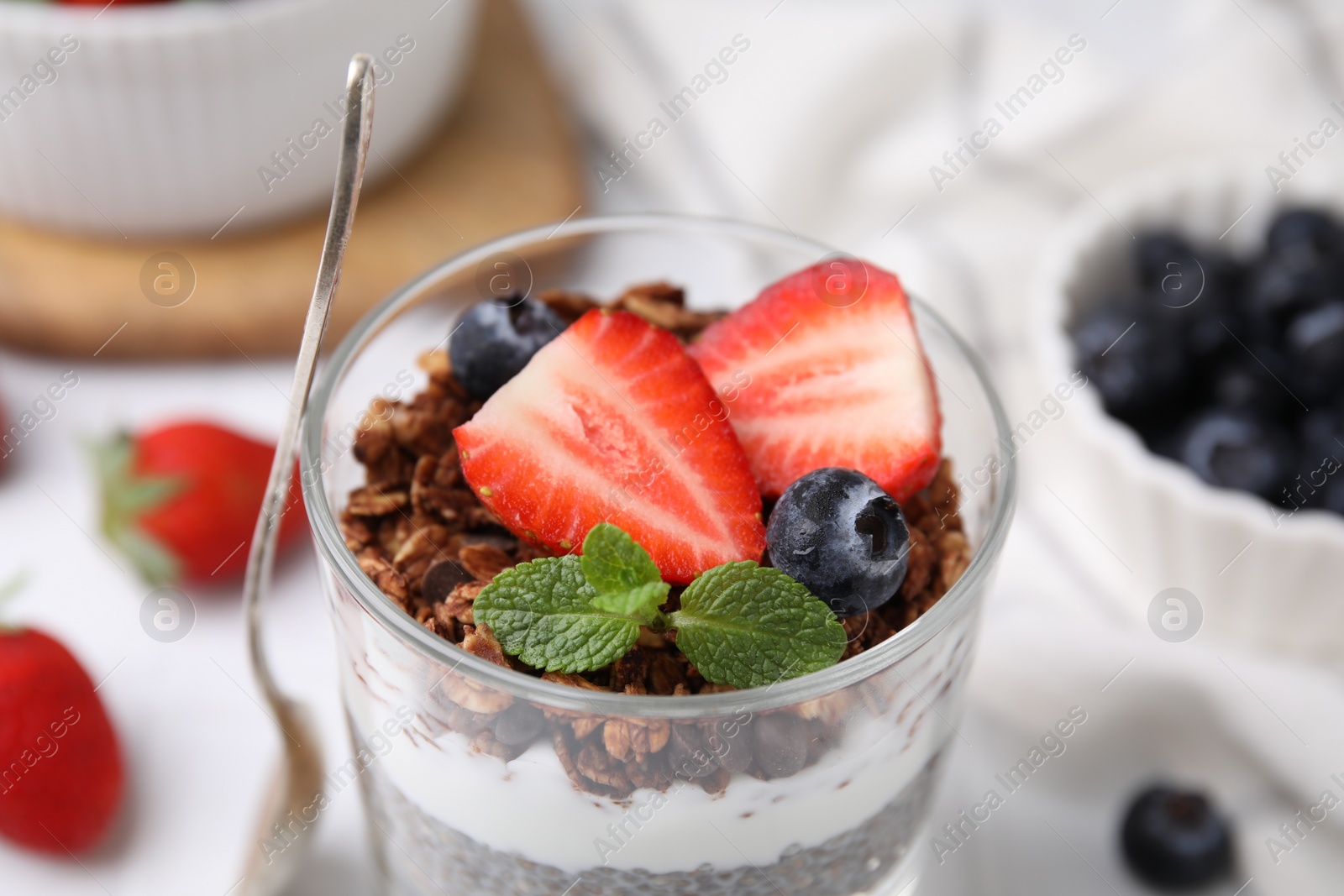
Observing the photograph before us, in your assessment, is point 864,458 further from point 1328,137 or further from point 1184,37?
point 1184,37

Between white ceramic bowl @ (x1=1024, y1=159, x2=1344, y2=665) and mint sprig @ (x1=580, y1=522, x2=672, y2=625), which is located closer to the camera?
mint sprig @ (x1=580, y1=522, x2=672, y2=625)

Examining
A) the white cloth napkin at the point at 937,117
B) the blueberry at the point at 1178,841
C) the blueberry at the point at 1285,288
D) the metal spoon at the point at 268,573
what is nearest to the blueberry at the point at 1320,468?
the blueberry at the point at 1285,288

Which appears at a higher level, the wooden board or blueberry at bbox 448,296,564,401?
blueberry at bbox 448,296,564,401

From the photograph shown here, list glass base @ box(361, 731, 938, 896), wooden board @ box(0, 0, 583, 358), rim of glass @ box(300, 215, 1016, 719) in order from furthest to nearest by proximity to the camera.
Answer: wooden board @ box(0, 0, 583, 358) → glass base @ box(361, 731, 938, 896) → rim of glass @ box(300, 215, 1016, 719)

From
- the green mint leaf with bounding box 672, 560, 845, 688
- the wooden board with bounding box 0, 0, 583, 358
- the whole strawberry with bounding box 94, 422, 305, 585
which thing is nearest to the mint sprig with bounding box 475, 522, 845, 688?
the green mint leaf with bounding box 672, 560, 845, 688

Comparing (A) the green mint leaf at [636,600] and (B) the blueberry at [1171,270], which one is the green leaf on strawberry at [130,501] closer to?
(A) the green mint leaf at [636,600]

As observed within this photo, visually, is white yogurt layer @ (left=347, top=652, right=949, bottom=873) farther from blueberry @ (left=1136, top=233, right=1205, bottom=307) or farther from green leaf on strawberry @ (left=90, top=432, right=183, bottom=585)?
blueberry @ (left=1136, top=233, right=1205, bottom=307)

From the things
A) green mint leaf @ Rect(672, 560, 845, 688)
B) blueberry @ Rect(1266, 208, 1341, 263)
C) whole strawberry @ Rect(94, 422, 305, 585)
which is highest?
blueberry @ Rect(1266, 208, 1341, 263)
